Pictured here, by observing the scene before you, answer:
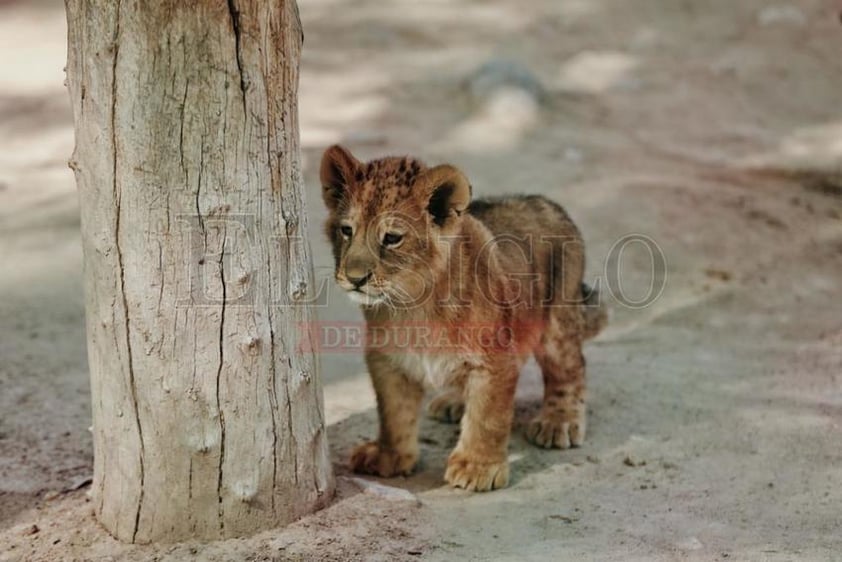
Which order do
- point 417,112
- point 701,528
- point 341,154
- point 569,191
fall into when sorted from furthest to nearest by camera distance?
point 417,112
point 569,191
point 341,154
point 701,528

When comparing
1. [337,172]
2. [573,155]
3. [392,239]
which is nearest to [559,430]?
[392,239]

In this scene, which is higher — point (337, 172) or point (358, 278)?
point (337, 172)

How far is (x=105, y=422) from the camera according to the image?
509cm

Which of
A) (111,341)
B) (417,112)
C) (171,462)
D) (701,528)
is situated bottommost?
(701,528)

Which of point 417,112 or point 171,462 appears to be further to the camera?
point 417,112

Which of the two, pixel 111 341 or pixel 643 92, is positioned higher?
pixel 643 92

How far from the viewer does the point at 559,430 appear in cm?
691

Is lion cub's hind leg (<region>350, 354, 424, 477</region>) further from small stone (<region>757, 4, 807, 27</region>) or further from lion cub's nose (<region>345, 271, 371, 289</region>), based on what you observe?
small stone (<region>757, 4, 807, 27</region>)

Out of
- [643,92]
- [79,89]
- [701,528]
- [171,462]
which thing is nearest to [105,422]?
[171,462]

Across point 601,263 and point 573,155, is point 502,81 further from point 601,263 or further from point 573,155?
point 601,263

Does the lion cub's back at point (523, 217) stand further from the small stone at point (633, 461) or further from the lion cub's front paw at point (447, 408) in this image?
→ the small stone at point (633, 461)

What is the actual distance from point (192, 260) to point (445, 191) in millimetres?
1598

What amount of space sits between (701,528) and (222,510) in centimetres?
235

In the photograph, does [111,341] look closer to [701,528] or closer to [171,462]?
[171,462]
